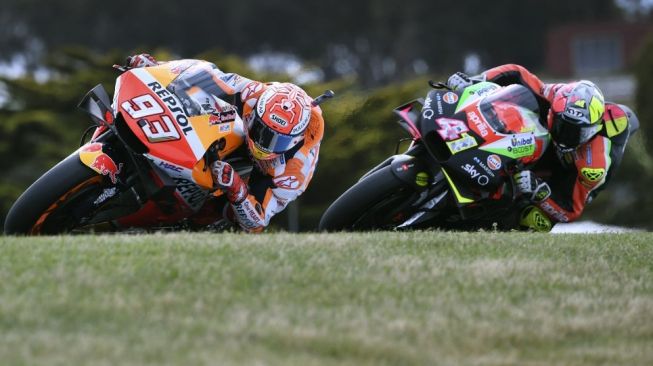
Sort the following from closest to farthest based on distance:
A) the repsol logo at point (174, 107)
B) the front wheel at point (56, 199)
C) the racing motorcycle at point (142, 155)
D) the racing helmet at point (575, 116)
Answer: the front wheel at point (56, 199) < the racing motorcycle at point (142, 155) < the repsol logo at point (174, 107) < the racing helmet at point (575, 116)

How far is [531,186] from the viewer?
34.7 ft

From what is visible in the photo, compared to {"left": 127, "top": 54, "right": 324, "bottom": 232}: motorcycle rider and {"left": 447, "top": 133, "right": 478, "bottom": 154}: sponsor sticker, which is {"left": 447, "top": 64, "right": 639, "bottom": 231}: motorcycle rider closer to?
{"left": 447, "top": 133, "right": 478, "bottom": 154}: sponsor sticker

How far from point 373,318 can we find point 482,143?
350 cm

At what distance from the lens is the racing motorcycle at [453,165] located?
10.3m

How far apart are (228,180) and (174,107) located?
674mm

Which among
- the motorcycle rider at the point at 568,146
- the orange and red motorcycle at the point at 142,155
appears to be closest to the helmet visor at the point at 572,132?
the motorcycle rider at the point at 568,146

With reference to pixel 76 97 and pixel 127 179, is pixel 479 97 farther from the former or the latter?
pixel 76 97

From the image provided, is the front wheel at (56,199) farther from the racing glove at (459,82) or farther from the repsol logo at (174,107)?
the racing glove at (459,82)

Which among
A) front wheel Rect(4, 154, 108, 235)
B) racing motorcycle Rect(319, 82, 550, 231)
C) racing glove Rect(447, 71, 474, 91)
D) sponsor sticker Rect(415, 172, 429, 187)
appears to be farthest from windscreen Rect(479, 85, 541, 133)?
front wheel Rect(4, 154, 108, 235)

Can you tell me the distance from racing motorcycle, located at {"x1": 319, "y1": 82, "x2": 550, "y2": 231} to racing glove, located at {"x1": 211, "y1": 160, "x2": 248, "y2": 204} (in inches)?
37.6

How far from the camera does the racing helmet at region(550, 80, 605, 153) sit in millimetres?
10578

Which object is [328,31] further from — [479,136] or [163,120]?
[163,120]

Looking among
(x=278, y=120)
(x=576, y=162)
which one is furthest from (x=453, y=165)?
(x=278, y=120)

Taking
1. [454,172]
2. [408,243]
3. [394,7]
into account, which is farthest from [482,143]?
[394,7]
